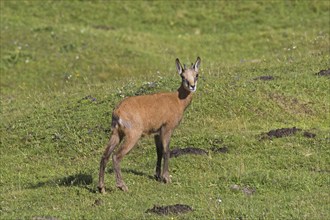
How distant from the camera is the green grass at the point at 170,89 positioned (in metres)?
15.5

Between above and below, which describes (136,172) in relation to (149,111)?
below

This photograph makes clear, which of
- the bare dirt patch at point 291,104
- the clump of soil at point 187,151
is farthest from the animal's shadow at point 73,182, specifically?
the bare dirt patch at point 291,104

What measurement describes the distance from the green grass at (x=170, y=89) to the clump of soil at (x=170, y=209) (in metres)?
0.28

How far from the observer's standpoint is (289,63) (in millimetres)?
28766

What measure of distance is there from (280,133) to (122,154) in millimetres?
5874

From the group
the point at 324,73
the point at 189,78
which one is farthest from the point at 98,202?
the point at 324,73

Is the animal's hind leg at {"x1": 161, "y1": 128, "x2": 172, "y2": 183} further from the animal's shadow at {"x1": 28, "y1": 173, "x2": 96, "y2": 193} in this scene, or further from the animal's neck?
the animal's shadow at {"x1": 28, "y1": 173, "x2": 96, "y2": 193}

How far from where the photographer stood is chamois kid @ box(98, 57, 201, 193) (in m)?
15.8

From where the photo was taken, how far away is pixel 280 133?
20.2 m

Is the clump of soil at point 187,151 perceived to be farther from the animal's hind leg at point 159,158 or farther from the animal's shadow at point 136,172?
the animal's hind leg at point 159,158

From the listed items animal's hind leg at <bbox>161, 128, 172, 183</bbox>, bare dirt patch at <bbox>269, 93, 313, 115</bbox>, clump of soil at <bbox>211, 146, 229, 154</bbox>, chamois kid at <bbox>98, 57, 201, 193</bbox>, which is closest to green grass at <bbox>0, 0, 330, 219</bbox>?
bare dirt patch at <bbox>269, 93, 313, 115</bbox>

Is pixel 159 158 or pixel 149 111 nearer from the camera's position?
pixel 149 111

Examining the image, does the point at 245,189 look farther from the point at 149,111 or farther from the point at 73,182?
the point at 73,182

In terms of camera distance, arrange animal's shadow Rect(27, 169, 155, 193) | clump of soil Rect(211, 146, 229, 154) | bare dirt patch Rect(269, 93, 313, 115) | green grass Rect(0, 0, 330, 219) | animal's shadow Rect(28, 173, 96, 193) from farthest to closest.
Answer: bare dirt patch Rect(269, 93, 313, 115), clump of soil Rect(211, 146, 229, 154), animal's shadow Rect(28, 173, 96, 193), animal's shadow Rect(27, 169, 155, 193), green grass Rect(0, 0, 330, 219)
